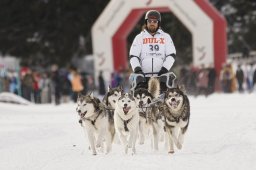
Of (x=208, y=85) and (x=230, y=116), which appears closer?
(x=230, y=116)

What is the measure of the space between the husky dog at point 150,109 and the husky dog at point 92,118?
1.79 ft

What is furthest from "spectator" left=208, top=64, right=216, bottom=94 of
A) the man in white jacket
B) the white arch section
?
the man in white jacket

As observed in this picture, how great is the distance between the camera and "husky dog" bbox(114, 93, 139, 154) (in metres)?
7.09

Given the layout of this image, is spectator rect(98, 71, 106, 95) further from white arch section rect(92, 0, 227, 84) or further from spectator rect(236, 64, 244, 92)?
spectator rect(236, 64, 244, 92)

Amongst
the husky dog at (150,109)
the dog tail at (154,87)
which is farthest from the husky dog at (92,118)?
the dog tail at (154,87)

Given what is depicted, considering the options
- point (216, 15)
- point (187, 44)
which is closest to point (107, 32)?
point (216, 15)

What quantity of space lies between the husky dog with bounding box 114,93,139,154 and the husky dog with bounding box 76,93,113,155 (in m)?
0.26

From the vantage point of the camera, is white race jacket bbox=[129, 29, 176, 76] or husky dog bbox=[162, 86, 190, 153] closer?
husky dog bbox=[162, 86, 190, 153]

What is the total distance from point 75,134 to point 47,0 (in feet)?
70.9

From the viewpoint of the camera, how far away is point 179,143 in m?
7.54

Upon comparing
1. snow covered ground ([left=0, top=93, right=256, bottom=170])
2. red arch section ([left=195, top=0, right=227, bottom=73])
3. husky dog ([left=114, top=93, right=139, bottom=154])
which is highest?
red arch section ([left=195, top=0, right=227, bottom=73])

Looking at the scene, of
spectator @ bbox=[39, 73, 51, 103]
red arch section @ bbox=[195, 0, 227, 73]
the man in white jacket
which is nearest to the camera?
the man in white jacket

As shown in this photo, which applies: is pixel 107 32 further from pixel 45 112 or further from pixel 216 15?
pixel 45 112

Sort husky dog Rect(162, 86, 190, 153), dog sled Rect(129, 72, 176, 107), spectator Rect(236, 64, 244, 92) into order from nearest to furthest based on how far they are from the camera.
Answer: husky dog Rect(162, 86, 190, 153)
dog sled Rect(129, 72, 176, 107)
spectator Rect(236, 64, 244, 92)
